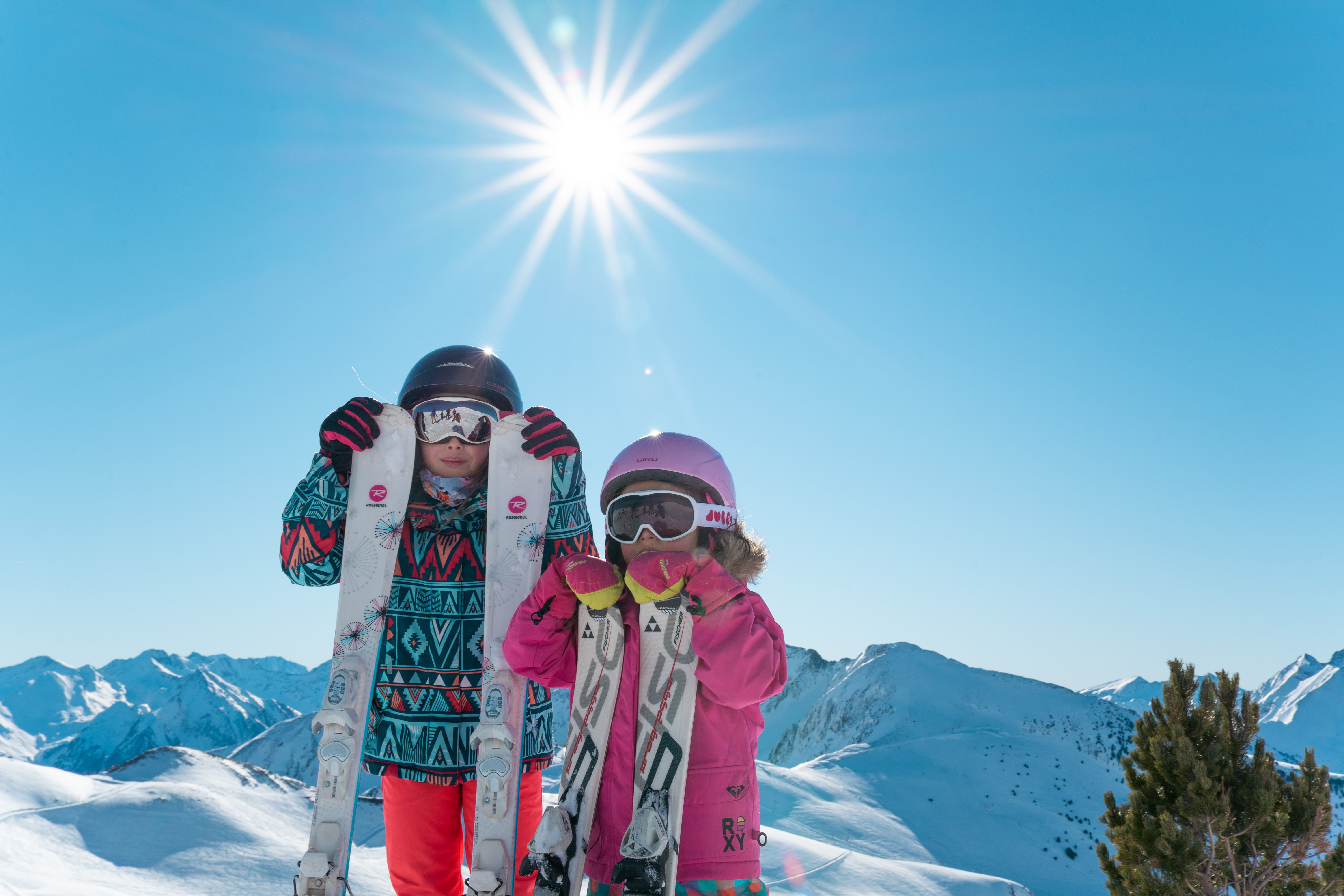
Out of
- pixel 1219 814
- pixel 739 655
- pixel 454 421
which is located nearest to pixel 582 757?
pixel 739 655

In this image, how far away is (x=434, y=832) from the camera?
11.1ft

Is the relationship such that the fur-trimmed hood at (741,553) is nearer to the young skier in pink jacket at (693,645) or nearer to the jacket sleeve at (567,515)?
the young skier in pink jacket at (693,645)

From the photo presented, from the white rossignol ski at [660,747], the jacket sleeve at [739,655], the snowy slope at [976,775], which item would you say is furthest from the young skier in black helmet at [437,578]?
the snowy slope at [976,775]

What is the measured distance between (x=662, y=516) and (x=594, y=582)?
490 millimetres

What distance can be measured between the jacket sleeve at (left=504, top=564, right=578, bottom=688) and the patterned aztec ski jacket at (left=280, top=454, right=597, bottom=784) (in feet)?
1.41

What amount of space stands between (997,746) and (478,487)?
9173cm

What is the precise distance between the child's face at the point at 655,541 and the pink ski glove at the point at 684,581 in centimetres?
28

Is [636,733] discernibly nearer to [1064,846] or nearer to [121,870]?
[121,870]

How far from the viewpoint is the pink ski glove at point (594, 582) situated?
2971mm

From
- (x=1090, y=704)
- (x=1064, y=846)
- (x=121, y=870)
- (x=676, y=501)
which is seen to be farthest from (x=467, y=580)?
(x=1090, y=704)

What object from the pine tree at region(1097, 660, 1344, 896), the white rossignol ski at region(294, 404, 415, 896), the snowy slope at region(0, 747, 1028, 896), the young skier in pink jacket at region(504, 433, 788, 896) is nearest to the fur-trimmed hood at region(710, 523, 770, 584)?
the young skier in pink jacket at region(504, 433, 788, 896)

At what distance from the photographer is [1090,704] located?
122250mm

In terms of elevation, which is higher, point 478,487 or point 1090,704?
point 1090,704

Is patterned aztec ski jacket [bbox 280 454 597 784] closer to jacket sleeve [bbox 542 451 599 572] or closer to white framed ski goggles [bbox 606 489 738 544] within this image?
jacket sleeve [bbox 542 451 599 572]
